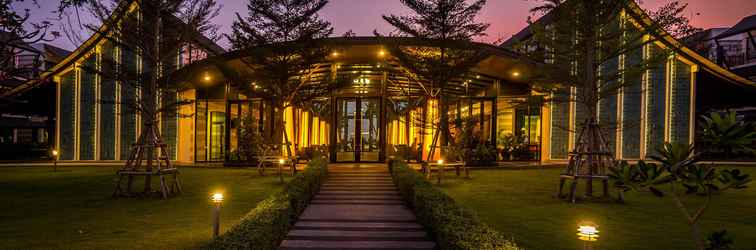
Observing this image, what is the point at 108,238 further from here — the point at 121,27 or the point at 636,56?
the point at 636,56

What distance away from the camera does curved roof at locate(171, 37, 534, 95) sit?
15.3 m

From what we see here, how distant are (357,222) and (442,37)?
8.67m

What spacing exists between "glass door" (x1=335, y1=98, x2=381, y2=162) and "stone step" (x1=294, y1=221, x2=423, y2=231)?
9919 mm

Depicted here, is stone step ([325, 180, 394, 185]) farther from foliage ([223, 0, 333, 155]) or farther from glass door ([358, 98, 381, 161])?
glass door ([358, 98, 381, 161])

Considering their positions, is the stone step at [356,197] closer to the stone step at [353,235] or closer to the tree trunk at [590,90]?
the stone step at [353,235]

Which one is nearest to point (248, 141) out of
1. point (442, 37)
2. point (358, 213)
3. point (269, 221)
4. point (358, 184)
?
point (358, 184)

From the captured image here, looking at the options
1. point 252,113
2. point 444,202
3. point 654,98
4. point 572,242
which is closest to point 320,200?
point 444,202

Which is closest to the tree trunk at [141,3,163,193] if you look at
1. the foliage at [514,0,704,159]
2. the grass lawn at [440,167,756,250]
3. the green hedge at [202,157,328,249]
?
the green hedge at [202,157,328,249]

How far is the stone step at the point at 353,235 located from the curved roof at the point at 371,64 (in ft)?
30.5

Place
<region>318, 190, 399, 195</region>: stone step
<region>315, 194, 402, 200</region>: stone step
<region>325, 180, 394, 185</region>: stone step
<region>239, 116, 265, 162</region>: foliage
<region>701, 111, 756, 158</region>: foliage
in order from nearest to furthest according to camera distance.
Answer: <region>701, 111, 756, 158</region>: foliage → <region>315, 194, 402, 200</region>: stone step → <region>318, 190, 399, 195</region>: stone step → <region>325, 180, 394, 185</region>: stone step → <region>239, 116, 265, 162</region>: foliage

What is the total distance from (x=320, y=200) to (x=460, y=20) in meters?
7.75

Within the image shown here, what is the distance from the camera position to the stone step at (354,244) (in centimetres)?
554

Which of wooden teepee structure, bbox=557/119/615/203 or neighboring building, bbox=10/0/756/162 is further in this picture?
neighboring building, bbox=10/0/756/162

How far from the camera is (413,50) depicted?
1522 centimetres
